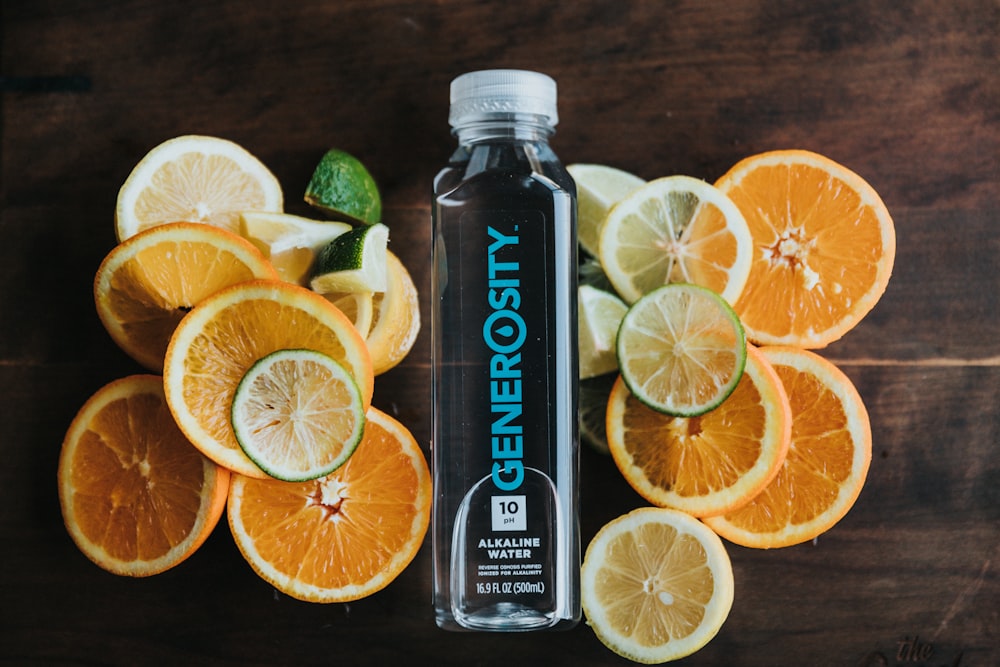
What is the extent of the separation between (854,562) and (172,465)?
3.62ft

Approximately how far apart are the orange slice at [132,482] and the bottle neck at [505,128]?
609 millimetres

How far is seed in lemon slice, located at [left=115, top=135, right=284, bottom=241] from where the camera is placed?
1201mm

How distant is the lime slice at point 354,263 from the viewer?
1.10 meters

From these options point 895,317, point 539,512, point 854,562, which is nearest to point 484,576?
point 539,512

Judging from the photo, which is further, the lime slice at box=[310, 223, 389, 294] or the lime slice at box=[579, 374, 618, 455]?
the lime slice at box=[579, 374, 618, 455]

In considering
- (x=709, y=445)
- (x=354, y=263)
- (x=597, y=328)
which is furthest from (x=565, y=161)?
(x=709, y=445)

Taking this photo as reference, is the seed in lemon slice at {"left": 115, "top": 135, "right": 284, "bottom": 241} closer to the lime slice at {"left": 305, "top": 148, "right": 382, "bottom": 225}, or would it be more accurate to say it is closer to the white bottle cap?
the lime slice at {"left": 305, "top": 148, "right": 382, "bottom": 225}

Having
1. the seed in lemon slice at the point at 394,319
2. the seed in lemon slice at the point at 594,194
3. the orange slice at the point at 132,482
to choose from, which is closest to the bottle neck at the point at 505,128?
the seed in lemon slice at the point at 594,194

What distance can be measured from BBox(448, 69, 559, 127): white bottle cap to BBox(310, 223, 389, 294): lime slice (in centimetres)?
22

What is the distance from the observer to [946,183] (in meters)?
1.28

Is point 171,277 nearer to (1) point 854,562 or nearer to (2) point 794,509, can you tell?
(2) point 794,509

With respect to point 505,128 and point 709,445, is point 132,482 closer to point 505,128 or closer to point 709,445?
point 505,128

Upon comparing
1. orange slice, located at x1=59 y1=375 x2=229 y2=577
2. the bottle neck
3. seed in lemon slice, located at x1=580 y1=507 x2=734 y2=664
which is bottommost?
seed in lemon slice, located at x1=580 y1=507 x2=734 y2=664

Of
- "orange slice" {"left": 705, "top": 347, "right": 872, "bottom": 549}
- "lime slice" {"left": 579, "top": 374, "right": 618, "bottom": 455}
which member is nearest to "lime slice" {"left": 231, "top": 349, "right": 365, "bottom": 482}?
"lime slice" {"left": 579, "top": 374, "right": 618, "bottom": 455}
